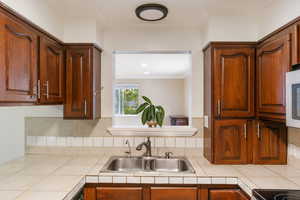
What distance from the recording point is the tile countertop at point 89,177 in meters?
1.39

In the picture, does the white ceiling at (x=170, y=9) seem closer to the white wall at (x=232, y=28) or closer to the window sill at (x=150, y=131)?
the white wall at (x=232, y=28)

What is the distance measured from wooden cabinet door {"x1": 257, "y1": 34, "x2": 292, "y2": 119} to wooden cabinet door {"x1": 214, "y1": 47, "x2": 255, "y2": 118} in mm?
72

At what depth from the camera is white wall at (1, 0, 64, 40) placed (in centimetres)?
140

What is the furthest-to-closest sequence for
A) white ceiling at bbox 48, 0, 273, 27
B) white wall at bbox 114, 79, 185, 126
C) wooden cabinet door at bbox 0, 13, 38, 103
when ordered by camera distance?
white wall at bbox 114, 79, 185, 126
white ceiling at bbox 48, 0, 273, 27
wooden cabinet door at bbox 0, 13, 38, 103

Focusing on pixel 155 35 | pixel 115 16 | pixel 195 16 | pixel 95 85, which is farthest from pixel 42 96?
pixel 195 16

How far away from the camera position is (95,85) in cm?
214

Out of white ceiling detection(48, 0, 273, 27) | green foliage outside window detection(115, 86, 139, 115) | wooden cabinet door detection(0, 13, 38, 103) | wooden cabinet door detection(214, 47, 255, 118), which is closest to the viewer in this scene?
wooden cabinet door detection(0, 13, 38, 103)

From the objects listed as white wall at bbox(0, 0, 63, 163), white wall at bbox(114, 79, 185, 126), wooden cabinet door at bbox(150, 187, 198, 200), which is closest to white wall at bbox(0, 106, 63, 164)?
white wall at bbox(0, 0, 63, 163)

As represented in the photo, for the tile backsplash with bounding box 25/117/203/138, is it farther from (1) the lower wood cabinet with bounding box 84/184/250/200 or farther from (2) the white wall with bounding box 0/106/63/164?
(1) the lower wood cabinet with bounding box 84/184/250/200

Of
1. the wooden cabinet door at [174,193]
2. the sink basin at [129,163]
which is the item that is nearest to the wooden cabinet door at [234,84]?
the wooden cabinet door at [174,193]

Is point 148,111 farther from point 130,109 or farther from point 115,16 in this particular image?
point 130,109

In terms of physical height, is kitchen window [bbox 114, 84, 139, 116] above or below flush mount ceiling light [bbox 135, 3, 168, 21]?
below

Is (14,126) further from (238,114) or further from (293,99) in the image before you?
(293,99)

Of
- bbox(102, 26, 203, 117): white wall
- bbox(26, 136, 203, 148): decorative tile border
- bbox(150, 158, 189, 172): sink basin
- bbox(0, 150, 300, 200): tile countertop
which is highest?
bbox(102, 26, 203, 117): white wall
